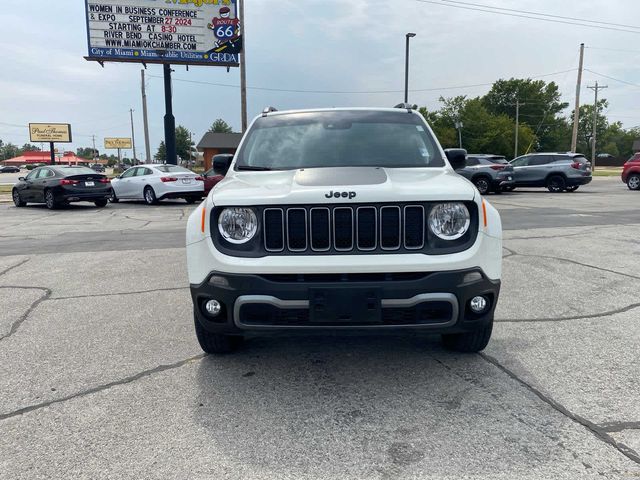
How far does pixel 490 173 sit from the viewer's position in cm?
2012

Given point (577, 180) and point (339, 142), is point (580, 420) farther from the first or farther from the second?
point (577, 180)

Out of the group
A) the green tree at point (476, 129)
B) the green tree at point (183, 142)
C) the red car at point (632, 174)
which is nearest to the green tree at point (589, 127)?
the green tree at point (476, 129)

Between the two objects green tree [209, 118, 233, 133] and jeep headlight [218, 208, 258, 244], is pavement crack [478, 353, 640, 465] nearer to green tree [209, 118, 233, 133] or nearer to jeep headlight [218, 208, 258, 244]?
jeep headlight [218, 208, 258, 244]

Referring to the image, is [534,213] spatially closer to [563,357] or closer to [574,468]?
[563,357]

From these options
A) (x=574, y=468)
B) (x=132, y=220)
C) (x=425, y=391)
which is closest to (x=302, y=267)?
(x=425, y=391)

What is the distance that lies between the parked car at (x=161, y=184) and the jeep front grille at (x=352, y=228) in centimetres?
1496

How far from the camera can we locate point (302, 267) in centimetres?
292

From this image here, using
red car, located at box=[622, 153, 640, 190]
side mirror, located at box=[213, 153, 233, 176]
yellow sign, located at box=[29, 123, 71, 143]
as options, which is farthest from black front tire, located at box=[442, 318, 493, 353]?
yellow sign, located at box=[29, 123, 71, 143]

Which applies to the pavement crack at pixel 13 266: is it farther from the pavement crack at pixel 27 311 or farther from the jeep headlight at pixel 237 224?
the jeep headlight at pixel 237 224

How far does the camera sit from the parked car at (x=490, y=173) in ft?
66.1

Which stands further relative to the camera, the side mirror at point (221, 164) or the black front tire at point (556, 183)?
the black front tire at point (556, 183)

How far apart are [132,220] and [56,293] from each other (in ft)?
25.1

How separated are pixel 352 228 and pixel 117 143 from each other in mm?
130806

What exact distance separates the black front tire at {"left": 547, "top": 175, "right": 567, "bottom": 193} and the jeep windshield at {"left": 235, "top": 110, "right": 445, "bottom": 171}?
18861mm
